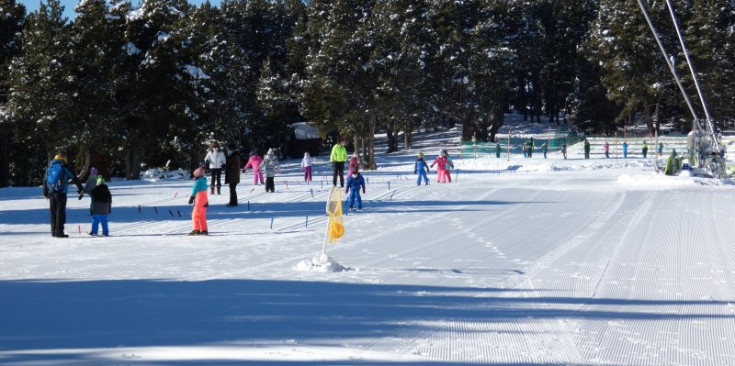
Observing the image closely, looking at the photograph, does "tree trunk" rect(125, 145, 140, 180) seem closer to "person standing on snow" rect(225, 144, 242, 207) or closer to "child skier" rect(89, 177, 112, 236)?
"person standing on snow" rect(225, 144, 242, 207)

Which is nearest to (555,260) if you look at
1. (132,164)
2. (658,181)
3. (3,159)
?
(658,181)

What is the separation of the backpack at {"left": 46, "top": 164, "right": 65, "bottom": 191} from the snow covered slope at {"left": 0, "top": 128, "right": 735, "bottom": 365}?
1.18 metres

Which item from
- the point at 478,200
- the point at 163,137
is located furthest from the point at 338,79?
the point at 478,200

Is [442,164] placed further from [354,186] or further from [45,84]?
[45,84]

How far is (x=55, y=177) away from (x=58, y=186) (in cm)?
20

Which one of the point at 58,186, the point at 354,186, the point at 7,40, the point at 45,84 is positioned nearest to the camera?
the point at 58,186

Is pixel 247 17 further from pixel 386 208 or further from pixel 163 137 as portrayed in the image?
pixel 386 208

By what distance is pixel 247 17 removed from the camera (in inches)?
3206

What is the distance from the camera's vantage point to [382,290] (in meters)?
9.29

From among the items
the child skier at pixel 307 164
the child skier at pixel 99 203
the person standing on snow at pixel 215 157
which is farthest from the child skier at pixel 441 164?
the child skier at pixel 99 203

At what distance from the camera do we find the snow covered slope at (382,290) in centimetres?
664

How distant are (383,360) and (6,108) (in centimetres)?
4374

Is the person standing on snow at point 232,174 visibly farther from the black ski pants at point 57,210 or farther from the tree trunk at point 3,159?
the tree trunk at point 3,159

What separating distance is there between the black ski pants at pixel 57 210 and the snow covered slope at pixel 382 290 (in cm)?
50
